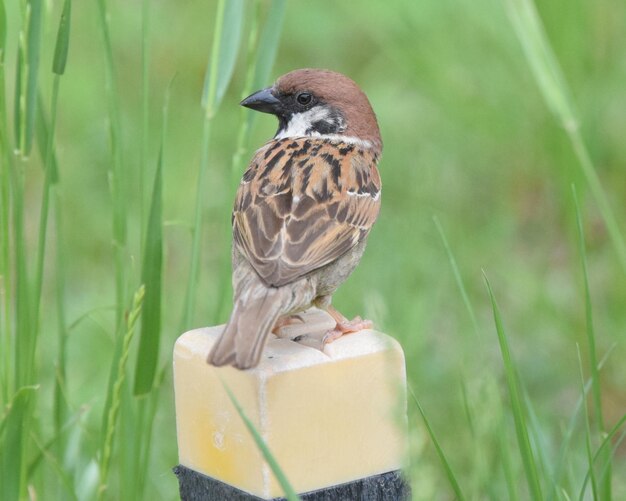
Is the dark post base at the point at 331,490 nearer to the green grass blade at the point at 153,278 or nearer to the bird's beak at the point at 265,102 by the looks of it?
the green grass blade at the point at 153,278

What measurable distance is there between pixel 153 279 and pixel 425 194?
2.15 metres

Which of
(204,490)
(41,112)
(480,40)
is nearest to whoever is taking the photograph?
(204,490)

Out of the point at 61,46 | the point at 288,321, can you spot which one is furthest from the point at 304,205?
the point at 61,46

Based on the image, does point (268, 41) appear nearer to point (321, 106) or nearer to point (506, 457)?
point (321, 106)

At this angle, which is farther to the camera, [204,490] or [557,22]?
[557,22]

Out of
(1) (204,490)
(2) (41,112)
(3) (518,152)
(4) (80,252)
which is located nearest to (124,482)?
(1) (204,490)

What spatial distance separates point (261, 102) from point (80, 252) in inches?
86.2

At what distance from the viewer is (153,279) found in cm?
A: 235

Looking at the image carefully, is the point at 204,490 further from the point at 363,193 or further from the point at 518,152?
the point at 518,152

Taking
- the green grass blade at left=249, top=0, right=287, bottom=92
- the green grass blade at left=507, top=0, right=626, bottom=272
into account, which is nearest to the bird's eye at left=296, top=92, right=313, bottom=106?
the green grass blade at left=249, top=0, right=287, bottom=92

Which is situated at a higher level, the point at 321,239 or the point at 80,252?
the point at 321,239

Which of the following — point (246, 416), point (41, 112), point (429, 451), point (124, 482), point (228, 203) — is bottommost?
point (429, 451)

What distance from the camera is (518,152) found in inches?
203

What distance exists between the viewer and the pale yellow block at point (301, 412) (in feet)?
6.05
